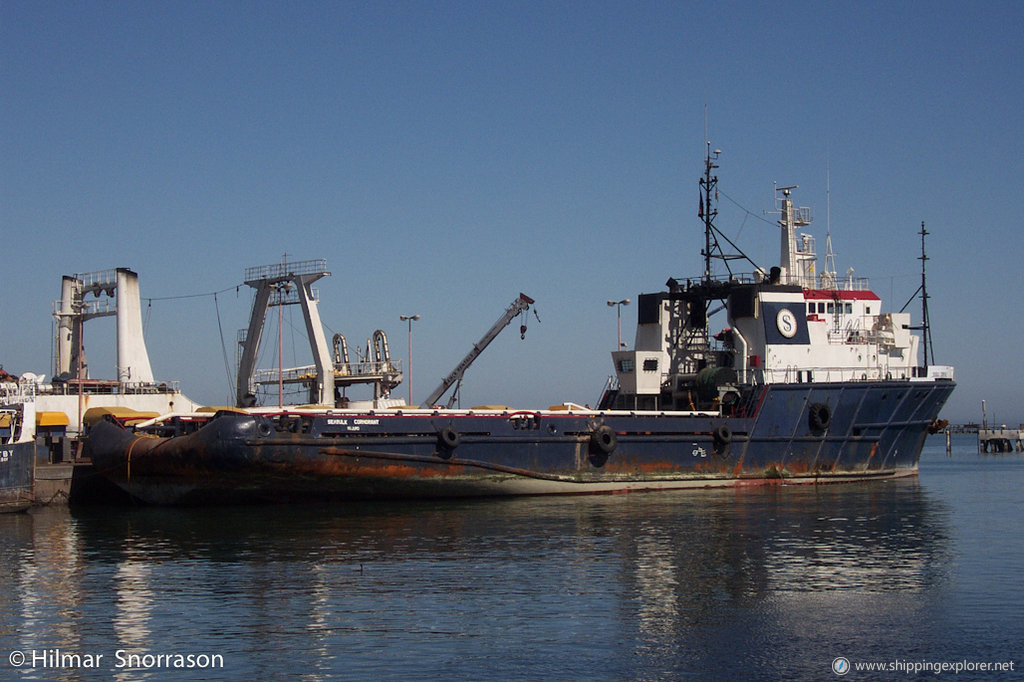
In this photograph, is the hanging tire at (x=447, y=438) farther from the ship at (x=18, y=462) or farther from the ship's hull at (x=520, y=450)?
the ship at (x=18, y=462)

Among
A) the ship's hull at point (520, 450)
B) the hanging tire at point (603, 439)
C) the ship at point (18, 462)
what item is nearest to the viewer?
the ship's hull at point (520, 450)

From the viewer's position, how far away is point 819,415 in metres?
41.1

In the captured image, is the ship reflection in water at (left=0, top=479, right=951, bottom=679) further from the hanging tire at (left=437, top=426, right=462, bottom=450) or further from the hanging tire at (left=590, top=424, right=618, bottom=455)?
the hanging tire at (left=590, top=424, right=618, bottom=455)

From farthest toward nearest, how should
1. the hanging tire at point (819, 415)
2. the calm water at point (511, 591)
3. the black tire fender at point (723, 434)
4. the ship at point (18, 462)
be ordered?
the hanging tire at point (819, 415), the black tire fender at point (723, 434), the ship at point (18, 462), the calm water at point (511, 591)

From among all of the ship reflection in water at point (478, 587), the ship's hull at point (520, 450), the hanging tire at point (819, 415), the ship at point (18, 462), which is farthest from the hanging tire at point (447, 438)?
the hanging tire at point (819, 415)

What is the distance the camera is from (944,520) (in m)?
32.5

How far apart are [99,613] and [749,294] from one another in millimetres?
28688

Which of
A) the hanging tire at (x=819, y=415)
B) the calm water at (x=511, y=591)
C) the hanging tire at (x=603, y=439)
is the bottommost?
the calm water at (x=511, y=591)

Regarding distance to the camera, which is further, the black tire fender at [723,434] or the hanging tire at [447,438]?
the black tire fender at [723,434]

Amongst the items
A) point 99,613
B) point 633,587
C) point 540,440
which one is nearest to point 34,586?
point 99,613

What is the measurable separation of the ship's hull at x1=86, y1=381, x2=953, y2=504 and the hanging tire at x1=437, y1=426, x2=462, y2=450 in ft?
0.14

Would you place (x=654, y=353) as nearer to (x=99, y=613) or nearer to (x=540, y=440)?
(x=540, y=440)

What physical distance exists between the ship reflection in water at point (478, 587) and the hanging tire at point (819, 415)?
303 inches

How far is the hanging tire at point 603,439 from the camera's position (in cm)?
3738
